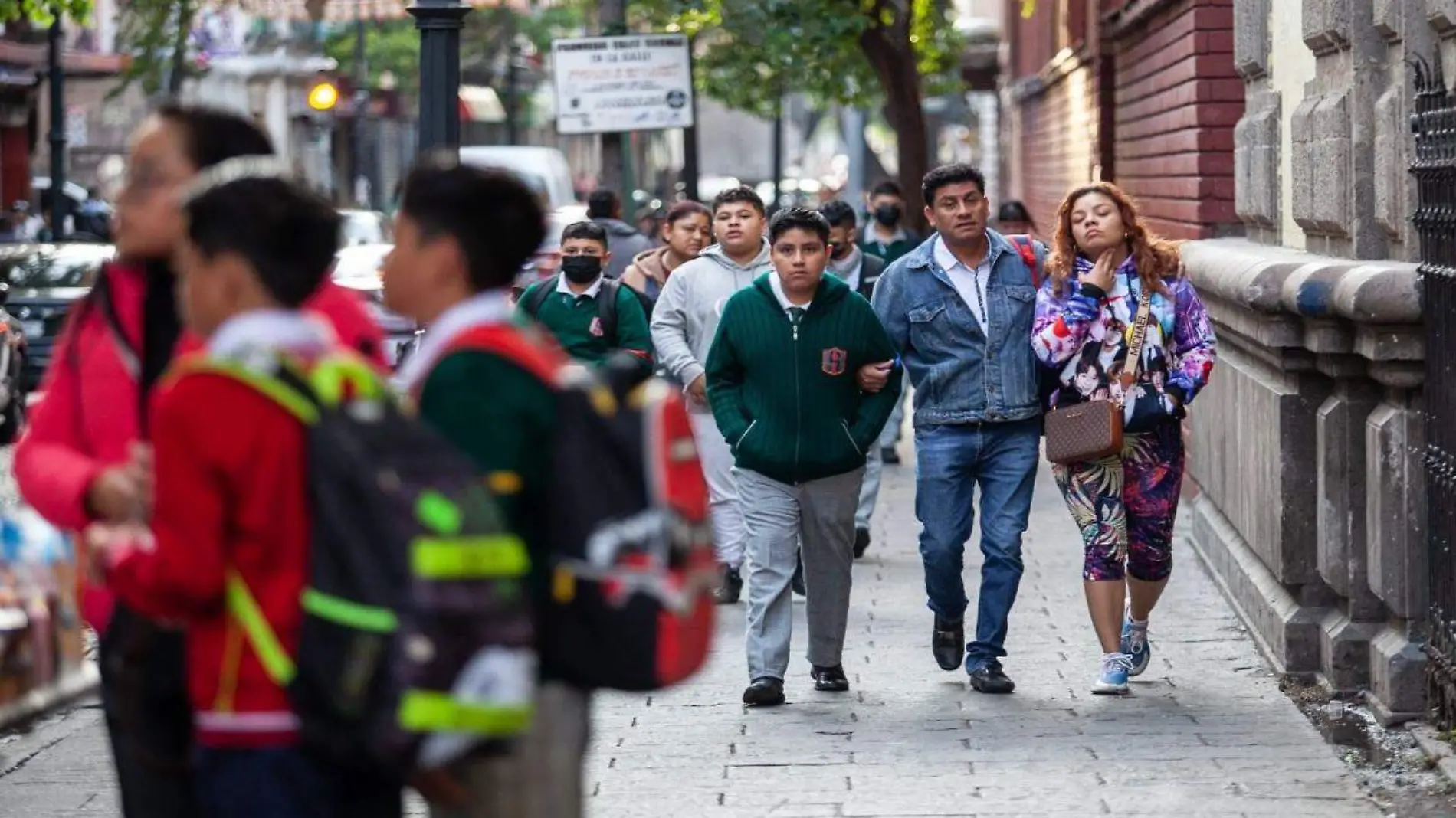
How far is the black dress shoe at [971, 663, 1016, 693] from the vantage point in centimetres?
893

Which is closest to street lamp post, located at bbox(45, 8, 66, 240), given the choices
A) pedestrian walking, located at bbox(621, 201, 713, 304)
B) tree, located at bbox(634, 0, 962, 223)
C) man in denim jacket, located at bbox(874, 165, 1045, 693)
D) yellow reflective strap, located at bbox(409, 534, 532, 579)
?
tree, located at bbox(634, 0, 962, 223)

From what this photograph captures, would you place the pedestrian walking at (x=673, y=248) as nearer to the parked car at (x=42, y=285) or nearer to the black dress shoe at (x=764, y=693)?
the black dress shoe at (x=764, y=693)

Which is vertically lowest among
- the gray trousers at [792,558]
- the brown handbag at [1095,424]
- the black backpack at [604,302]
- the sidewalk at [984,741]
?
the sidewalk at [984,741]

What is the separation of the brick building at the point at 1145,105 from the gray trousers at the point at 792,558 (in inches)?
203

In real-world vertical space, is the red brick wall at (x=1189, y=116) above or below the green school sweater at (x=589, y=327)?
above

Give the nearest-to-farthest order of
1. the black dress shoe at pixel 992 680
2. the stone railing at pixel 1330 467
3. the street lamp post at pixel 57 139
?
the stone railing at pixel 1330 467
the black dress shoe at pixel 992 680
the street lamp post at pixel 57 139

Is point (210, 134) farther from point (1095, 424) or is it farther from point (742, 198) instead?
point (742, 198)

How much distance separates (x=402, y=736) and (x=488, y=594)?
0.23 metres

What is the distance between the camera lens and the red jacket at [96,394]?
171 inches

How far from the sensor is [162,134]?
4.40 m

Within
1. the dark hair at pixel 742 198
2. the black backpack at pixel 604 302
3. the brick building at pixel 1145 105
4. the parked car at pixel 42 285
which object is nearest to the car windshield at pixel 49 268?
the parked car at pixel 42 285

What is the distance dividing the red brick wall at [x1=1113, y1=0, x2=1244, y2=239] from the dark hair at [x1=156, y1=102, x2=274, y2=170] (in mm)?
9468

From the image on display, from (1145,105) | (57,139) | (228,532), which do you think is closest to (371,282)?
(1145,105)

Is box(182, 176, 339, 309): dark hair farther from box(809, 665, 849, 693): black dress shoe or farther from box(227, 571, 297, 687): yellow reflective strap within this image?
box(809, 665, 849, 693): black dress shoe
